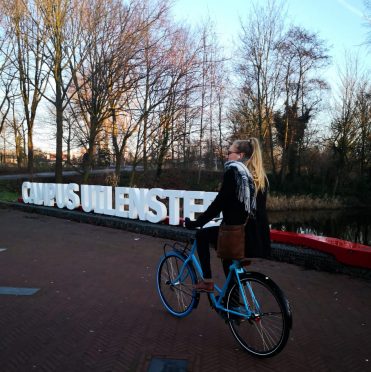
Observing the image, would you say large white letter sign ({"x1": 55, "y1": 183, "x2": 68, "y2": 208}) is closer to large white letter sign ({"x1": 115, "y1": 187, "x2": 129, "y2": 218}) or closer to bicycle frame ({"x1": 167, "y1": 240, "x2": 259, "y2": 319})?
large white letter sign ({"x1": 115, "y1": 187, "x2": 129, "y2": 218})

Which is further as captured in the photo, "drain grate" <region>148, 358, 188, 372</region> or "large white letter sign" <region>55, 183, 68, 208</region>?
"large white letter sign" <region>55, 183, 68, 208</region>

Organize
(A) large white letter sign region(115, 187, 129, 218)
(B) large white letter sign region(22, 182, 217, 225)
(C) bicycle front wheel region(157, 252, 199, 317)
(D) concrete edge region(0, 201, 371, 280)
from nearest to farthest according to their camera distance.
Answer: (C) bicycle front wheel region(157, 252, 199, 317), (D) concrete edge region(0, 201, 371, 280), (B) large white letter sign region(22, 182, 217, 225), (A) large white letter sign region(115, 187, 129, 218)

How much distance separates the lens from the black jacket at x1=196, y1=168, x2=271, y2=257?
134 inches

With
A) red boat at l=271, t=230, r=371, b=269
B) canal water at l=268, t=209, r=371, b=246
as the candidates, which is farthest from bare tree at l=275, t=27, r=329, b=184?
red boat at l=271, t=230, r=371, b=269

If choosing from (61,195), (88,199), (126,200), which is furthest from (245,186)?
(61,195)

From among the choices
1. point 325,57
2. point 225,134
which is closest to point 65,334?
point 225,134

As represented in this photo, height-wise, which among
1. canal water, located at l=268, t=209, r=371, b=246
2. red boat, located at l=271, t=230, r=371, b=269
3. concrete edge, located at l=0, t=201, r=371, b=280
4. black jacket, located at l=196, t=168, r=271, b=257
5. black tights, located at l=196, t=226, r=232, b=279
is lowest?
canal water, located at l=268, t=209, r=371, b=246

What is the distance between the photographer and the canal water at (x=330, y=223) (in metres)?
18.3

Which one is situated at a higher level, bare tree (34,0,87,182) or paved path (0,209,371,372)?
bare tree (34,0,87,182)

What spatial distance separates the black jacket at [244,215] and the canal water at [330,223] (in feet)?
46.6

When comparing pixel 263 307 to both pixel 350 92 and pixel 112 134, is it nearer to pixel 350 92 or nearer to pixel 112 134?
pixel 112 134

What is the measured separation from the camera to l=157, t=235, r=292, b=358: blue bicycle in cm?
310

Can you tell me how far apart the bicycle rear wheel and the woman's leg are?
0.35 m

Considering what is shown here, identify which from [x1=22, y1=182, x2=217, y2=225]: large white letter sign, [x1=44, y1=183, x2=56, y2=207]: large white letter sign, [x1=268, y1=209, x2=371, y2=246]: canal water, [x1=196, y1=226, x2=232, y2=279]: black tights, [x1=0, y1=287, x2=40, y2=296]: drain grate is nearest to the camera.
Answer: [x1=196, y1=226, x2=232, y2=279]: black tights
